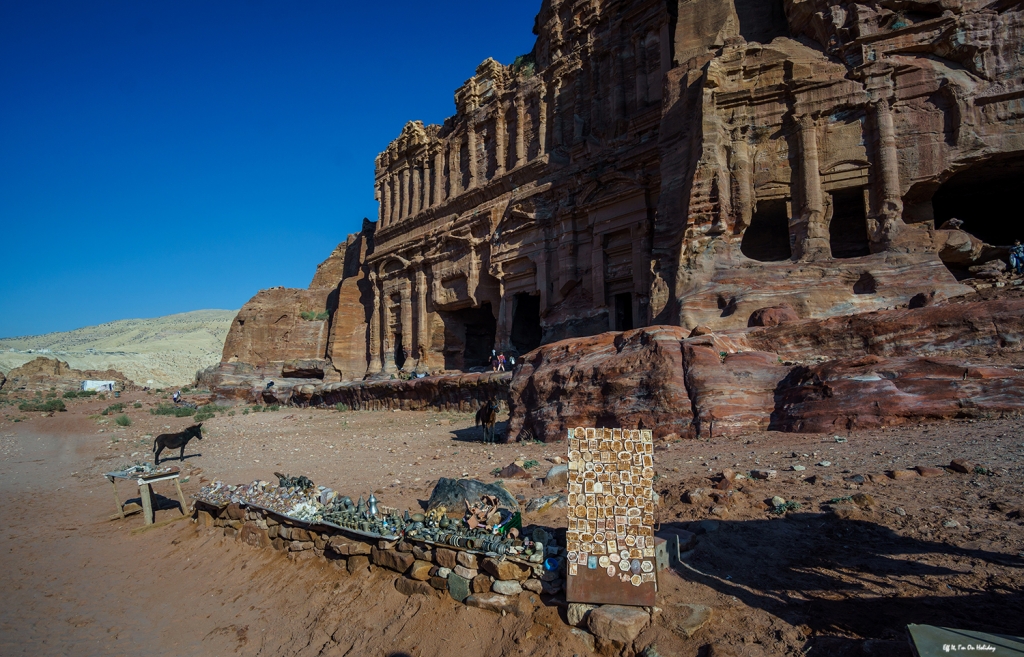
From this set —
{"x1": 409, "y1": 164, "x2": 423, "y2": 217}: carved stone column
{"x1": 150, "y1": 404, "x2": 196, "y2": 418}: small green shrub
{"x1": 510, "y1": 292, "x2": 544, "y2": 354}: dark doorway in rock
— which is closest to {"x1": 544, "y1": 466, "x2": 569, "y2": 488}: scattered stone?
{"x1": 510, "y1": 292, "x2": 544, "y2": 354}: dark doorway in rock

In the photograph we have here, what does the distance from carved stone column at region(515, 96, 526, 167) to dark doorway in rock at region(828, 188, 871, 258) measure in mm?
14978

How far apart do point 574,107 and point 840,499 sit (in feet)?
75.0

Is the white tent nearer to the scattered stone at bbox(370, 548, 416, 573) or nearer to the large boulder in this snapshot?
the large boulder

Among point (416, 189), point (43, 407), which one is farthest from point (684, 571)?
point (416, 189)

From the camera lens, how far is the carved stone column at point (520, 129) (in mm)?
27138

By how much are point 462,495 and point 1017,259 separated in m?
13.1

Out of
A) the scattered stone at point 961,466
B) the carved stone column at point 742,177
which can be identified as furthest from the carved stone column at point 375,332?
the scattered stone at point 961,466

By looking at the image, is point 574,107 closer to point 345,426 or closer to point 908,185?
point 908,185

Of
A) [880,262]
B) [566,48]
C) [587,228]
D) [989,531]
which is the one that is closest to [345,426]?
[587,228]

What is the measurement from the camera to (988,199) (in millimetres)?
15828

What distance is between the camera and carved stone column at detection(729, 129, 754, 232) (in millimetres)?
14836

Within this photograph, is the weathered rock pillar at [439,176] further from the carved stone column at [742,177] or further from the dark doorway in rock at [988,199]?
the dark doorway in rock at [988,199]

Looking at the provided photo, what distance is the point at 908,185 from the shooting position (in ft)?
44.8

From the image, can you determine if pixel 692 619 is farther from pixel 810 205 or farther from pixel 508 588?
pixel 810 205
